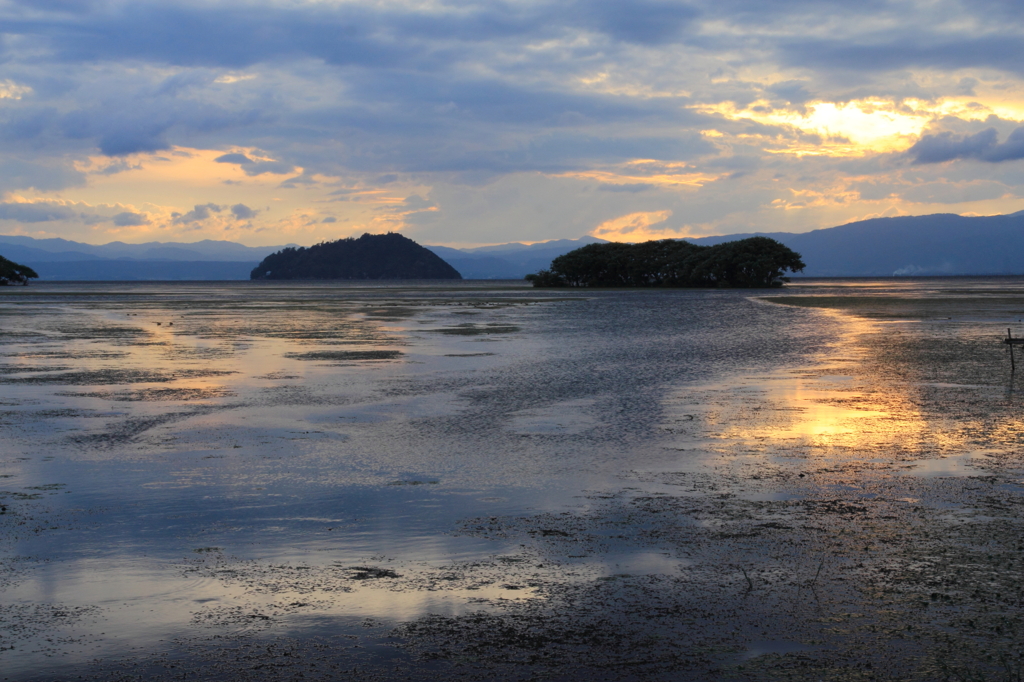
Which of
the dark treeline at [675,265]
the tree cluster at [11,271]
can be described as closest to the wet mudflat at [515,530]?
the dark treeline at [675,265]

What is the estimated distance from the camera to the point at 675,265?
481 feet

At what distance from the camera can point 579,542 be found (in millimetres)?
9422

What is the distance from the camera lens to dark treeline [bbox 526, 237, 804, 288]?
137 metres

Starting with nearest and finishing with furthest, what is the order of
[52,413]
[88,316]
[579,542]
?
[579,542] < [52,413] < [88,316]

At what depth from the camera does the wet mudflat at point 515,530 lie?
674 centimetres

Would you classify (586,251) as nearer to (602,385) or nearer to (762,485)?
(602,385)

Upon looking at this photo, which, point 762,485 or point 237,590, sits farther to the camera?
point 762,485

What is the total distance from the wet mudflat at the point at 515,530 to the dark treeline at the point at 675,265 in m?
117

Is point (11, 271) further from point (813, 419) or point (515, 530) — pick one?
point (515, 530)

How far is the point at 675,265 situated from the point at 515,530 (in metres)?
140

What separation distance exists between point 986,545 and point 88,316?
63077mm

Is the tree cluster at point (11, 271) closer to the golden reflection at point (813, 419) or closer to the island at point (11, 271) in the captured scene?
the island at point (11, 271)

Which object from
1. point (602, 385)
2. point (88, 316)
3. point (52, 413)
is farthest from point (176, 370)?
point (88, 316)

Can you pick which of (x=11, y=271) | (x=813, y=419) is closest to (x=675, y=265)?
(x=11, y=271)
